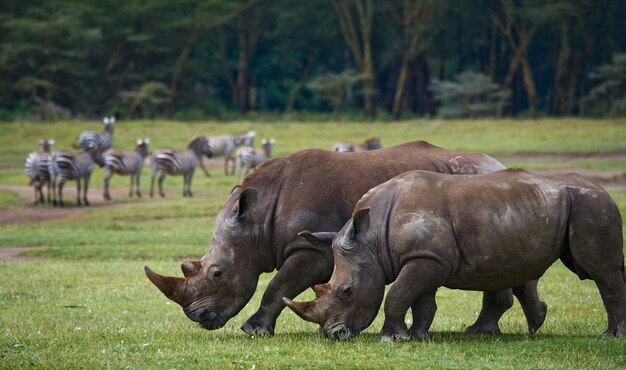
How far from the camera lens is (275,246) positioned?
36.7 ft

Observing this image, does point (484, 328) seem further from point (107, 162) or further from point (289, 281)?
point (107, 162)

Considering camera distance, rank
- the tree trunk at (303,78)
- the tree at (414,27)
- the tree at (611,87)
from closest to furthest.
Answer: the tree at (611,87) → the tree at (414,27) → the tree trunk at (303,78)

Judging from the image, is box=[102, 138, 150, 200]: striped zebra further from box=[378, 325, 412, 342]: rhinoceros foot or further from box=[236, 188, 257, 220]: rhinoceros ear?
box=[378, 325, 412, 342]: rhinoceros foot

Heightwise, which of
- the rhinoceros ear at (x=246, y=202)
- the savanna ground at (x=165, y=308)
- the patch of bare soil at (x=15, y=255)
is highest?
the rhinoceros ear at (x=246, y=202)

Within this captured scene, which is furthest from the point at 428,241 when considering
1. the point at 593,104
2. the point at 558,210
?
the point at 593,104

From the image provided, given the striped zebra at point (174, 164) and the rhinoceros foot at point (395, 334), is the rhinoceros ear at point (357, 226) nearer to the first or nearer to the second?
the rhinoceros foot at point (395, 334)

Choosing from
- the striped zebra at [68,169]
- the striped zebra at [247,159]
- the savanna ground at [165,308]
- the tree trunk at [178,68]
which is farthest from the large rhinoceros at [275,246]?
the tree trunk at [178,68]

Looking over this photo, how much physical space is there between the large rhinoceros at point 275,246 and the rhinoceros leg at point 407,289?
0.93m

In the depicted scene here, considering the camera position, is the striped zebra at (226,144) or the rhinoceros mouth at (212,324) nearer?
the rhinoceros mouth at (212,324)

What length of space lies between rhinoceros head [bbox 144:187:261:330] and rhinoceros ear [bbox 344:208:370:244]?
1208 mm

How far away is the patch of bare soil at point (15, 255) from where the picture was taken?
20609mm

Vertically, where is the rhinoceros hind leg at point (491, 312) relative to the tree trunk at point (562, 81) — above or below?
below

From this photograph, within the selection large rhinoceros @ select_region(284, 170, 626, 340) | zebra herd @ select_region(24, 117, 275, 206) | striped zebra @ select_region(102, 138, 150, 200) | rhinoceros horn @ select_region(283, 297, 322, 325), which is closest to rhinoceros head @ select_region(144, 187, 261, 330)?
large rhinoceros @ select_region(284, 170, 626, 340)

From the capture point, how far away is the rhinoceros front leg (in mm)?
10945
